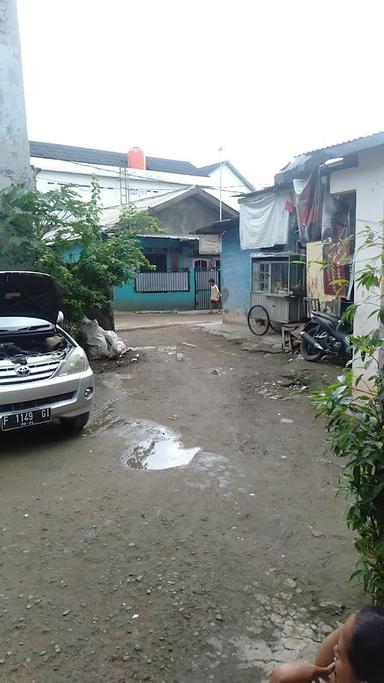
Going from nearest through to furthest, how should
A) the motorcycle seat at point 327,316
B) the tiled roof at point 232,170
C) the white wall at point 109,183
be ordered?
the motorcycle seat at point 327,316
the white wall at point 109,183
the tiled roof at point 232,170

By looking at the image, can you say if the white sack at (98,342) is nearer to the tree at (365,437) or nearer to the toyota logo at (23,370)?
the toyota logo at (23,370)

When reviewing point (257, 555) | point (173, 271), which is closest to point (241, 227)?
point (173, 271)

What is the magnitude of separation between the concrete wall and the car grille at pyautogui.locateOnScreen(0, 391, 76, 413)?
9.41 meters

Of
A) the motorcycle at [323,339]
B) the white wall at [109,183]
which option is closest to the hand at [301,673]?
the motorcycle at [323,339]

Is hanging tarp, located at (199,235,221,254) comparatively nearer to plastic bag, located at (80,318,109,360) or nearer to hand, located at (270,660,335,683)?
plastic bag, located at (80,318,109,360)

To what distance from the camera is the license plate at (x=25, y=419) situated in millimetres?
4559

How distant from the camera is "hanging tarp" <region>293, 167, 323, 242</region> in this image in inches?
326

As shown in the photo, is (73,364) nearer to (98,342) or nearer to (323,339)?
(98,342)

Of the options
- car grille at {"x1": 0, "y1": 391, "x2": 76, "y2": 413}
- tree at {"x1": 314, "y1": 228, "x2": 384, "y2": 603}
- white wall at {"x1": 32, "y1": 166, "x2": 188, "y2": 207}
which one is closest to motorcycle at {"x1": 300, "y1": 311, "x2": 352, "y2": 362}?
car grille at {"x1": 0, "y1": 391, "x2": 76, "y2": 413}

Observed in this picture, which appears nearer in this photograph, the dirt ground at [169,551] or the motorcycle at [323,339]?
the dirt ground at [169,551]

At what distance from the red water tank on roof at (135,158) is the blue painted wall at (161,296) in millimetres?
9501

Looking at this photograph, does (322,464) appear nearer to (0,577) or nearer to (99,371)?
(0,577)

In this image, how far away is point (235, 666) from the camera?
7.07ft

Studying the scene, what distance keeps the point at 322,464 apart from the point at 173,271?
15009 millimetres
